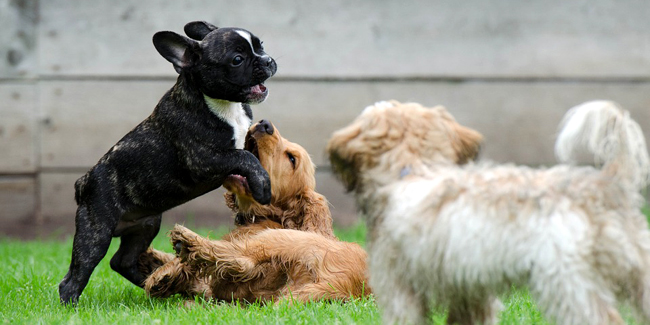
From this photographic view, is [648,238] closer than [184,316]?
Yes

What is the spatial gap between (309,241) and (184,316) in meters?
0.97

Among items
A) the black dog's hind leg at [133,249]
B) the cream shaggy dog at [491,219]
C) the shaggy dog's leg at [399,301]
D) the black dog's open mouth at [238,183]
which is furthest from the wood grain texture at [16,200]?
the shaggy dog's leg at [399,301]

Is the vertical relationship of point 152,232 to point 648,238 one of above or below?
below

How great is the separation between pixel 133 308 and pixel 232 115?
1340 millimetres

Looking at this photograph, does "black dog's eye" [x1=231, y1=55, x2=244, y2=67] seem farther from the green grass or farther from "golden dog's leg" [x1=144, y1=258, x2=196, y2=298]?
the green grass

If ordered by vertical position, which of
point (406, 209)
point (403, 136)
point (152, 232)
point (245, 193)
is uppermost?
point (403, 136)

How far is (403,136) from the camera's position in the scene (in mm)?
3264

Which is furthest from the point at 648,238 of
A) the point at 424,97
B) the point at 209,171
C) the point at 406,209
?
the point at 424,97

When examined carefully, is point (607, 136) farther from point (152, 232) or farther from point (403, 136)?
point (152, 232)

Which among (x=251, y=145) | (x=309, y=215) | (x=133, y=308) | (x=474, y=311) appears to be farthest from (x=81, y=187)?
(x=474, y=311)

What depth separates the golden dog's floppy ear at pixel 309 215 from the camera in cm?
518

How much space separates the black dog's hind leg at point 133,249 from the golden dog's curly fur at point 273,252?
118 mm

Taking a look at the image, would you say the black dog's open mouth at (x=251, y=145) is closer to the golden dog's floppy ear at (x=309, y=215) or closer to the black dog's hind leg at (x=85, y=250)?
the golden dog's floppy ear at (x=309, y=215)

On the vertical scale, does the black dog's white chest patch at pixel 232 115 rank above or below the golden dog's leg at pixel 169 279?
above
